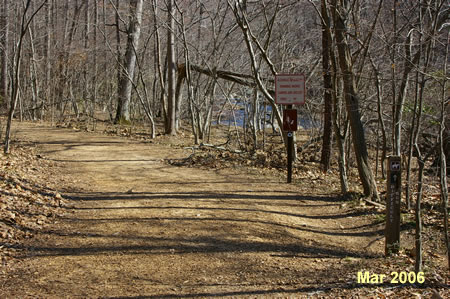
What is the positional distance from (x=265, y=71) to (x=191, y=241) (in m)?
13.0

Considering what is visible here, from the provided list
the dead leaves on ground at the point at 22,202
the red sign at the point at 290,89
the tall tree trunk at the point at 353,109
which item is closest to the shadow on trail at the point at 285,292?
the dead leaves on ground at the point at 22,202

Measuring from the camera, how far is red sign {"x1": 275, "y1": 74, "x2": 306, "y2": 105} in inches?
347

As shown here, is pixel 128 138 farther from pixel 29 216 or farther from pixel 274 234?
pixel 274 234

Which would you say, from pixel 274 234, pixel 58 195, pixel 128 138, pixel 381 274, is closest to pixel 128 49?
pixel 128 138

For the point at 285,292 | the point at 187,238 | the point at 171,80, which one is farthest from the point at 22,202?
the point at 171,80

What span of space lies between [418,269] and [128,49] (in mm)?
16919

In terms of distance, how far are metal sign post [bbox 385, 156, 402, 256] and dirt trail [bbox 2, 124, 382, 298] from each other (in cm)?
30

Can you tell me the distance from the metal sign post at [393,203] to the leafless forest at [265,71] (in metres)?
0.53

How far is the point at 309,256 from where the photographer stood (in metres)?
5.26

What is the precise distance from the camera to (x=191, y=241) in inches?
216

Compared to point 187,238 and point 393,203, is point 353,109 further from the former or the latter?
point 187,238

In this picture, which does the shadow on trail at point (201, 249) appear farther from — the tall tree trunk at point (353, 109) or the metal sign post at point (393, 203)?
the tall tree trunk at point (353, 109)

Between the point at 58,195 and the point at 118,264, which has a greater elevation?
the point at 58,195

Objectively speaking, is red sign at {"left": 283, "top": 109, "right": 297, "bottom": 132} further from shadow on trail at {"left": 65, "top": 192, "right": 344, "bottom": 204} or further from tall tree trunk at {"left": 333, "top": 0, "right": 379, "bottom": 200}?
shadow on trail at {"left": 65, "top": 192, "right": 344, "bottom": 204}
